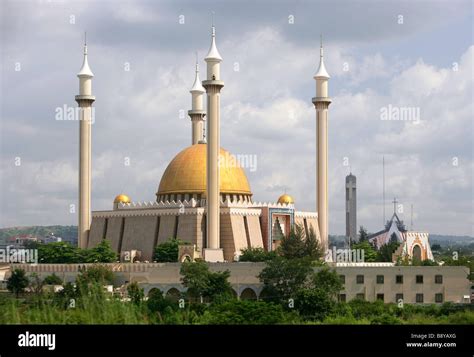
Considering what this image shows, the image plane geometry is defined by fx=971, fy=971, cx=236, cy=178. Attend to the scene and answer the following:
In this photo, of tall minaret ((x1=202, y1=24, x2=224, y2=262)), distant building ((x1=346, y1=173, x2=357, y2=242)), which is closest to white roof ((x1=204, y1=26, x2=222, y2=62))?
tall minaret ((x1=202, y1=24, x2=224, y2=262))

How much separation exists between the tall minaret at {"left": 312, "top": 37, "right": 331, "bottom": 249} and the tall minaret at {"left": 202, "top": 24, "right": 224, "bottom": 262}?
855 centimetres

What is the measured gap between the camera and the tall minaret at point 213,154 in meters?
57.9

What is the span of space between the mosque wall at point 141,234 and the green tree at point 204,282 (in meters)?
13.7

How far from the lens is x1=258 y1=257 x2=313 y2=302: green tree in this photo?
154 ft

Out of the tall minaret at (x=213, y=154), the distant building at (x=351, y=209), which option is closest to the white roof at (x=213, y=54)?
Result: the tall minaret at (x=213, y=154)

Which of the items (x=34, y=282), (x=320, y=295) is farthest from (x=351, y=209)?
(x=320, y=295)

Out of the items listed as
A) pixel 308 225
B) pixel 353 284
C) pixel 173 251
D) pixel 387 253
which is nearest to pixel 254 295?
pixel 353 284

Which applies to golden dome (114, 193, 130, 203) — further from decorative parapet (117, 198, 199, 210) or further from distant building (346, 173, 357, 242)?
distant building (346, 173, 357, 242)

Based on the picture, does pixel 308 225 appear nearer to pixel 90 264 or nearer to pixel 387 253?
pixel 387 253

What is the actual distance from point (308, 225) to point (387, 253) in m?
7.98

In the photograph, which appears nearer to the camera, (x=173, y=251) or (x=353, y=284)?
(x=353, y=284)
